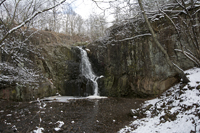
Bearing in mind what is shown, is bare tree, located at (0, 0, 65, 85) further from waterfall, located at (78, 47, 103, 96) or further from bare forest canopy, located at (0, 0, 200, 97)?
waterfall, located at (78, 47, 103, 96)

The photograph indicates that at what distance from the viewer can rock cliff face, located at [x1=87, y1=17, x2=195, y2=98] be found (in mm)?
8875

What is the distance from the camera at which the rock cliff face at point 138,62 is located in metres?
8.88

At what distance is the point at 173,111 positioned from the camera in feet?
15.9

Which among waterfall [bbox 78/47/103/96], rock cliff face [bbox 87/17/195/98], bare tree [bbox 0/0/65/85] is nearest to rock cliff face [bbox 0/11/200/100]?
rock cliff face [bbox 87/17/195/98]

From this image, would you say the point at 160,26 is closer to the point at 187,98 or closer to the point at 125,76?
the point at 125,76

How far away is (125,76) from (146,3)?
5.95m

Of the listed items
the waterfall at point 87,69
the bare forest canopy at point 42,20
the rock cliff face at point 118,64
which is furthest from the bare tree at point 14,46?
the waterfall at point 87,69

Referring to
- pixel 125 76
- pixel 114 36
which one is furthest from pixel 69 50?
pixel 125 76

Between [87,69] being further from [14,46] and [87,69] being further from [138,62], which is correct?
[14,46]

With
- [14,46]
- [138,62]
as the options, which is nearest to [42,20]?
[14,46]

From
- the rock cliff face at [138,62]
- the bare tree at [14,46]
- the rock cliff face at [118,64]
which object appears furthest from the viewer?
the rock cliff face at [118,64]

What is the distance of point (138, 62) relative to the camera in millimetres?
10391

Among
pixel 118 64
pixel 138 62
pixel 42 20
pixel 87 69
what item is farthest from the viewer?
pixel 87 69

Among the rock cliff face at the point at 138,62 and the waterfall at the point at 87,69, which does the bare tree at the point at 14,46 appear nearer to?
the rock cliff face at the point at 138,62
